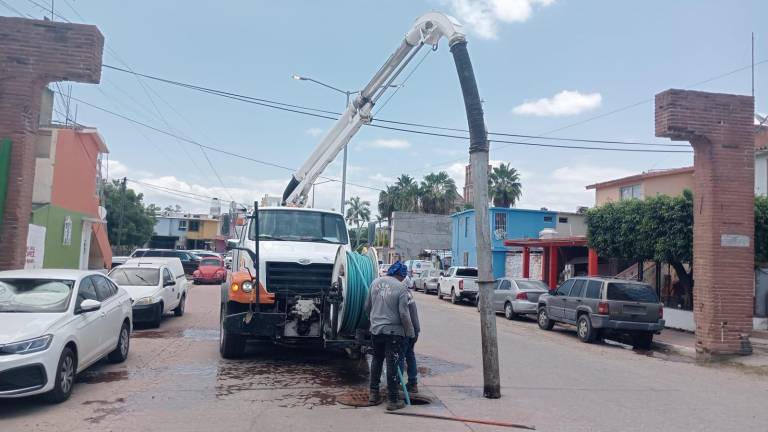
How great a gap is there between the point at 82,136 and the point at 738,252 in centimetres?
2638

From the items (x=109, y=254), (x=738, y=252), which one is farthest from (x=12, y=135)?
(x=109, y=254)

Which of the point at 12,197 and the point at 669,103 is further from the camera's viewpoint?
the point at 669,103

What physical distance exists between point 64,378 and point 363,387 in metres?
3.79

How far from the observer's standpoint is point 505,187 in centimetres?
5578

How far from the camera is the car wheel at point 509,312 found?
2152 centimetres

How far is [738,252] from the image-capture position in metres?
13.4

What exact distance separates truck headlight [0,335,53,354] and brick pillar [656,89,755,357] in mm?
12115

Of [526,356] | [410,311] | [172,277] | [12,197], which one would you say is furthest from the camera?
[172,277]

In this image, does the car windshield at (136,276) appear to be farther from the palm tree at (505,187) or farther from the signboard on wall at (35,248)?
the palm tree at (505,187)

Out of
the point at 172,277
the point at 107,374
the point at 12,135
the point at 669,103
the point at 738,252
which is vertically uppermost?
the point at 669,103

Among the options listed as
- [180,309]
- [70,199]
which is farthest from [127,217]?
[180,309]

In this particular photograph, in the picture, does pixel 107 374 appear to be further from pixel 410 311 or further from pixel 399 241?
pixel 399 241

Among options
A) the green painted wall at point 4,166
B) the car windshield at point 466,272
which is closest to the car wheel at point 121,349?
the green painted wall at point 4,166

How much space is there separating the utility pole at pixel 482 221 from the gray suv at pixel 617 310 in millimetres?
7453
